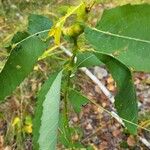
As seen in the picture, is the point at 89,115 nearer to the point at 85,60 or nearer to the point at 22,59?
the point at 85,60

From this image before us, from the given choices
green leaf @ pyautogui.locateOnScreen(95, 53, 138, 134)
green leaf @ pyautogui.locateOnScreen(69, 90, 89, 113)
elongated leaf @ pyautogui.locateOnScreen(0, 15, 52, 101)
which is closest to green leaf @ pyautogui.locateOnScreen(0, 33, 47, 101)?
elongated leaf @ pyautogui.locateOnScreen(0, 15, 52, 101)

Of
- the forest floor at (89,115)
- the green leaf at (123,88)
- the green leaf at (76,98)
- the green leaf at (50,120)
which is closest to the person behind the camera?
the green leaf at (50,120)

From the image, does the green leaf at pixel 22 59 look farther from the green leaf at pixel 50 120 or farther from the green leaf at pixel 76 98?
the green leaf at pixel 76 98

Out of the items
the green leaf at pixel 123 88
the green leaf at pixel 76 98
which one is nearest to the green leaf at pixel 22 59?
the green leaf at pixel 123 88

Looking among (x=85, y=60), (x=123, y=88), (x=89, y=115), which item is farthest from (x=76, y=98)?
(x=89, y=115)

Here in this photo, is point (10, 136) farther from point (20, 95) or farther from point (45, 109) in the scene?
point (45, 109)

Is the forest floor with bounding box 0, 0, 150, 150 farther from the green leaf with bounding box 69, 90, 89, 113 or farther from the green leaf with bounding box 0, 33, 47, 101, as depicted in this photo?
the green leaf with bounding box 0, 33, 47, 101

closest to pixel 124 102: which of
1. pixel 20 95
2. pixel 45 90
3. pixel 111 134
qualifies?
pixel 45 90
